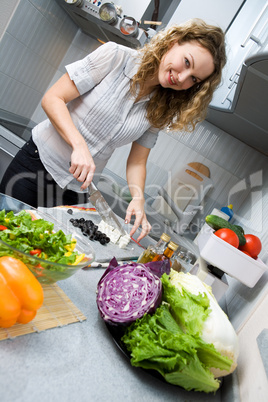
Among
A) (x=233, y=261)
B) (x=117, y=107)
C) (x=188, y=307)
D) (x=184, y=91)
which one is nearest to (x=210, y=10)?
(x=184, y=91)

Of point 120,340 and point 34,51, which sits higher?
point 34,51

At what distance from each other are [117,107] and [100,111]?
2.6 inches

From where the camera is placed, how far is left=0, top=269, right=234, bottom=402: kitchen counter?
1.42 ft

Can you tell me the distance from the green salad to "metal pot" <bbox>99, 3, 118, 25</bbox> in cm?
191

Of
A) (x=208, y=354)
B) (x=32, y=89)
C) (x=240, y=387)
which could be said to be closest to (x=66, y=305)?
(x=208, y=354)

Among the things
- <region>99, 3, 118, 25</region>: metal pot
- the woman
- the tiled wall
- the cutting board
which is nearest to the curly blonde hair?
the woman

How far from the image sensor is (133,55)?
119 centimetres

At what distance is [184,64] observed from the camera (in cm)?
106

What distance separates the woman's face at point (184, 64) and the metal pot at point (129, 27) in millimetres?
1151

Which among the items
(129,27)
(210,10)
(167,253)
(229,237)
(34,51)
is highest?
(210,10)

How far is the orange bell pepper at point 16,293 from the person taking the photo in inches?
18.0

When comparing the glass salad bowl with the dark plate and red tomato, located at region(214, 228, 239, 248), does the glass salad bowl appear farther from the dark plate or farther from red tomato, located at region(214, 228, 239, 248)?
red tomato, located at region(214, 228, 239, 248)

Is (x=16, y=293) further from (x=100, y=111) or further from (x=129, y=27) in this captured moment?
(x=129, y=27)

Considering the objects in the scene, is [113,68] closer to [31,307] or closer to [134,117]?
[134,117]
